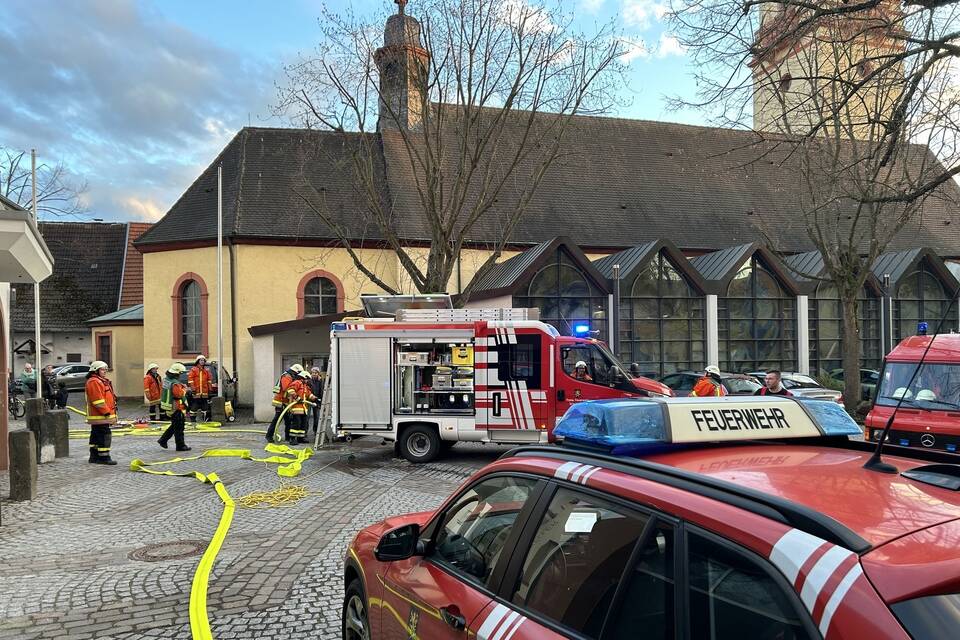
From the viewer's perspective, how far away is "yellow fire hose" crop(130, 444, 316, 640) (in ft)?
17.2

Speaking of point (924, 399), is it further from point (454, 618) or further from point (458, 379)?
point (454, 618)

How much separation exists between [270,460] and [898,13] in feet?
42.2

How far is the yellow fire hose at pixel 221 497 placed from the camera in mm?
5231

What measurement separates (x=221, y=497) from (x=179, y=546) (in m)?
2.36

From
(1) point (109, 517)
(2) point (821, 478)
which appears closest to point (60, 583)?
(1) point (109, 517)

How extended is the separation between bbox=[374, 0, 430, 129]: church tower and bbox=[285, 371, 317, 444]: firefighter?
27.4 feet

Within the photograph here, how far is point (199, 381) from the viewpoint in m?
20.2

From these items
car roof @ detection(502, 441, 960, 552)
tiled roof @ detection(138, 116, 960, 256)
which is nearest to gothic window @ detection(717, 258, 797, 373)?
tiled roof @ detection(138, 116, 960, 256)

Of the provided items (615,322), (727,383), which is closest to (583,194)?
(615,322)

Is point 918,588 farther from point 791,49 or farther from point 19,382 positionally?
point 19,382

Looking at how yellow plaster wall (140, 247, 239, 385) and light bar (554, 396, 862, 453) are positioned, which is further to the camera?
yellow plaster wall (140, 247, 239, 385)

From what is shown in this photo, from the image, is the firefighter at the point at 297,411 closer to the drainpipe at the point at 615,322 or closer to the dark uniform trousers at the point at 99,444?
the dark uniform trousers at the point at 99,444

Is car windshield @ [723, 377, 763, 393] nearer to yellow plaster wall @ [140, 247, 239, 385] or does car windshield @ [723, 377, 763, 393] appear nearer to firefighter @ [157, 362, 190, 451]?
firefighter @ [157, 362, 190, 451]

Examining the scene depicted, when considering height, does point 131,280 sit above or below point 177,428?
above
